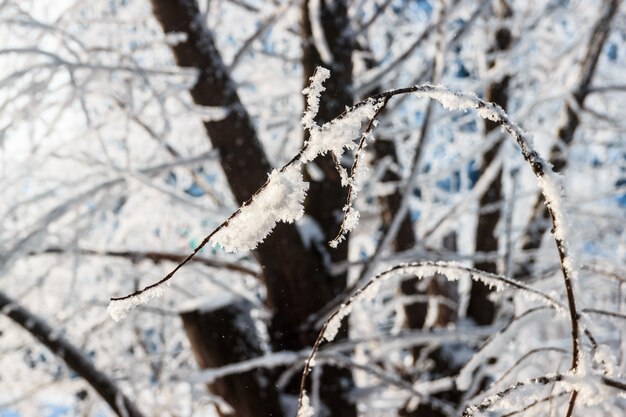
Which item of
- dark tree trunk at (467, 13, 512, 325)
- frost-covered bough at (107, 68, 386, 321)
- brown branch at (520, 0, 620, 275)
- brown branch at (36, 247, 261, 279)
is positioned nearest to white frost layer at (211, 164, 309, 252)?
frost-covered bough at (107, 68, 386, 321)

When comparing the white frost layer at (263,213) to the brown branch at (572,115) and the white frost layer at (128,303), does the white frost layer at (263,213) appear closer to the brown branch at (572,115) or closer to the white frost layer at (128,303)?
the white frost layer at (128,303)

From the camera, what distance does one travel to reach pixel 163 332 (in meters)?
4.54

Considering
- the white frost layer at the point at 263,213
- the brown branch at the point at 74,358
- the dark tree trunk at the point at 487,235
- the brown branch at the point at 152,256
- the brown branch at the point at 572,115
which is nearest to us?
the white frost layer at the point at 263,213

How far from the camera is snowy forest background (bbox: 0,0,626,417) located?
63cm

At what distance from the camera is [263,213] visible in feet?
1.62

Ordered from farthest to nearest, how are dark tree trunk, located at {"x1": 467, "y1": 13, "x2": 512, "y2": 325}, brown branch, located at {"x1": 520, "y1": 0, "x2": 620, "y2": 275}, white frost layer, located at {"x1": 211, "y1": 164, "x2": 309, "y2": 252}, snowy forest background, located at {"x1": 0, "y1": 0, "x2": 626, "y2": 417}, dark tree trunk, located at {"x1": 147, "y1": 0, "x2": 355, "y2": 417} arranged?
dark tree trunk, located at {"x1": 467, "y1": 13, "x2": 512, "y2": 325}, brown branch, located at {"x1": 520, "y1": 0, "x2": 620, "y2": 275}, dark tree trunk, located at {"x1": 147, "y1": 0, "x2": 355, "y2": 417}, snowy forest background, located at {"x1": 0, "y1": 0, "x2": 626, "y2": 417}, white frost layer, located at {"x1": 211, "y1": 164, "x2": 309, "y2": 252}

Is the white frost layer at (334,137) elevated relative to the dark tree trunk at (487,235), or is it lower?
lower

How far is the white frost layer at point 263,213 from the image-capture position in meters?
0.48

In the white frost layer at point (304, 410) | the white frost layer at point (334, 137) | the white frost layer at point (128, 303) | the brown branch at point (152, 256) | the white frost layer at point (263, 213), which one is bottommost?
the white frost layer at point (304, 410)

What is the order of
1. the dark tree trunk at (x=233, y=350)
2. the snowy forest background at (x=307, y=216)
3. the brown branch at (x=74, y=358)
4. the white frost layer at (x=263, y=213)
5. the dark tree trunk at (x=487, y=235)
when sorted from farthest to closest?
the dark tree trunk at (x=487, y=235) < the dark tree trunk at (x=233, y=350) < the brown branch at (x=74, y=358) < the snowy forest background at (x=307, y=216) < the white frost layer at (x=263, y=213)

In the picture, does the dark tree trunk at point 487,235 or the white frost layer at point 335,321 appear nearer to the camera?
the white frost layer at point 335,321

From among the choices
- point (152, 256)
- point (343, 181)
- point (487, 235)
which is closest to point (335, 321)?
point (343, 181)

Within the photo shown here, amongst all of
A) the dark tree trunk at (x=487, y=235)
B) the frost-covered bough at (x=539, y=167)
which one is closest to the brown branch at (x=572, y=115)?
the dark tree trunk at (x=487, y=235)

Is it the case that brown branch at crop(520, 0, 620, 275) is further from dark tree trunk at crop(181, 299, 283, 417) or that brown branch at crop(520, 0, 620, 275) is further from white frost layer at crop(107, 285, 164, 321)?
white frost layer at crop(107, 285, 164, 321)
